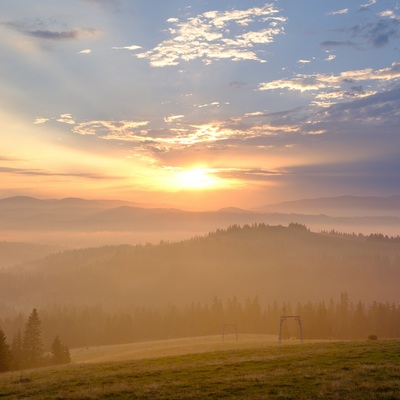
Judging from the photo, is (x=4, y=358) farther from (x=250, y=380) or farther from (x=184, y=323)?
(x=184, y=323)

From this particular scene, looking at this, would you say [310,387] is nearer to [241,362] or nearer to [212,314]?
[241,362]

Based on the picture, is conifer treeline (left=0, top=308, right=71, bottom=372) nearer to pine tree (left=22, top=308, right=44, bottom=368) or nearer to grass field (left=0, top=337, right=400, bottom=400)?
pine tree (left=22, top=308, right=44, bottom=368)

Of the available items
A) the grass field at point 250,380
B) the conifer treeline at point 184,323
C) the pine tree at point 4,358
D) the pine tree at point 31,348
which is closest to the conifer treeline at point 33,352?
the pine tree at point 31,348

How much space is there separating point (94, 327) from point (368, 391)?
183 meters

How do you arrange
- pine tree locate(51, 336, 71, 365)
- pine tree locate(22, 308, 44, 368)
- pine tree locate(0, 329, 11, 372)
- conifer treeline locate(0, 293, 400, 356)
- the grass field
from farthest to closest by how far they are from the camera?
conifer treeline locate(0, 293, 400, 356), pine tree locate(22, 308, 44, 368), pine tree locate(51, 336, 71, 365), pine tree locate(0, 329, 11, 372), the grass field

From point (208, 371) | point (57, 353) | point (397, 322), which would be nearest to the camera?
point (208, 371)

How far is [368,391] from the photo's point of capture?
25.2 meters

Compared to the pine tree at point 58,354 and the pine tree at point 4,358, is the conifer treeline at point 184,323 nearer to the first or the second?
the pine tree at point 58,354

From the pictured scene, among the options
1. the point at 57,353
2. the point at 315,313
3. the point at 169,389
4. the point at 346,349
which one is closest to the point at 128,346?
the point at 57,353

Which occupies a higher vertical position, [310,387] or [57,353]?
[310,387]

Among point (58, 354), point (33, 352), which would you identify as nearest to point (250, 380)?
point (58, 354)

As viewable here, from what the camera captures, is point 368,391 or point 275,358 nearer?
point 368,391

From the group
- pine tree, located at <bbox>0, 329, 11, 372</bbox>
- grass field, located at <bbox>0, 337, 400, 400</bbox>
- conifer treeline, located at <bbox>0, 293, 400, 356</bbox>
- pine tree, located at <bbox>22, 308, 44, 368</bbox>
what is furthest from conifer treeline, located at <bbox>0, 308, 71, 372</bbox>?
conifer treeline, located at <bbox>0, 293, 400, 356</bbox>

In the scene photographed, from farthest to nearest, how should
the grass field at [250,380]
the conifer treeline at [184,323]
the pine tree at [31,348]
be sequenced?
the conifer treeline at [184,323], the pine tree at [31,348], the grass field at [250,380]
